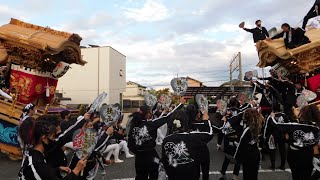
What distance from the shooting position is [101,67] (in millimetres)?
32469

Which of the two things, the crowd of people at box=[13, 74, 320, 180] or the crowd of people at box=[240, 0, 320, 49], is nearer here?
the crowd of people at box=[13, 74, 320, 180]

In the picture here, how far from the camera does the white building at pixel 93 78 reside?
106ft

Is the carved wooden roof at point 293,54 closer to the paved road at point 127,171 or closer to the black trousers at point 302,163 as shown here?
the paved road at point 127,171

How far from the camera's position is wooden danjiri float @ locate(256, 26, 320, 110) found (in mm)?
9008

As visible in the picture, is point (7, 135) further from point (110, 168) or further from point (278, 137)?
point (278, 137)

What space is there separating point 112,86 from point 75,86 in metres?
3.78

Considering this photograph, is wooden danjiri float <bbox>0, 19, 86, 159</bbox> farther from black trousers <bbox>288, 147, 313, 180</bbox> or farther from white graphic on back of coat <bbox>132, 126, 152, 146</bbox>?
black trousers <bbox>288, 147, 313, 180</bbox>

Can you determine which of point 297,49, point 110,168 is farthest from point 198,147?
point 297,49

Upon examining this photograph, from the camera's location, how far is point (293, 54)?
29.6 feet

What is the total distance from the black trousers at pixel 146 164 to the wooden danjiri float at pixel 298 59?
211 inches

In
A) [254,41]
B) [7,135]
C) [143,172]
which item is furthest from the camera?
[254,41]

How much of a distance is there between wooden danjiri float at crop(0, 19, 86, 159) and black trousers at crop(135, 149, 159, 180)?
5297mm

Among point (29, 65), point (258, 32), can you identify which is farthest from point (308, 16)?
point (29, 65)

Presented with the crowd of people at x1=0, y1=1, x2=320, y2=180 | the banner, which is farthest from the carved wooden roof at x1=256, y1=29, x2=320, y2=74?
the banner
